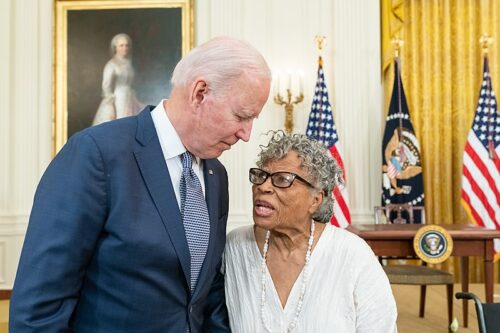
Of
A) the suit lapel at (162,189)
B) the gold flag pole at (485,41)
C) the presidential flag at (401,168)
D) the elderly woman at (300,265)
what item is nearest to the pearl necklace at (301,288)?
the elderly woman at (300,265)

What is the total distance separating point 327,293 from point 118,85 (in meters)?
5.69

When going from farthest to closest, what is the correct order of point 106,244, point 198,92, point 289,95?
1. point 289,95
2. point 198,92
3. point 106,244

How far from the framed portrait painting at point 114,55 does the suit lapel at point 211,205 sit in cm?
543

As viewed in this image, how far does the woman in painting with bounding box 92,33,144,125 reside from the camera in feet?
23.5

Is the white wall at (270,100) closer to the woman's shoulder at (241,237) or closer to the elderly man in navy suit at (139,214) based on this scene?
the woman's shoulder at (241,237)

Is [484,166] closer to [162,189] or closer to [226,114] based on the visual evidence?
[226,114]

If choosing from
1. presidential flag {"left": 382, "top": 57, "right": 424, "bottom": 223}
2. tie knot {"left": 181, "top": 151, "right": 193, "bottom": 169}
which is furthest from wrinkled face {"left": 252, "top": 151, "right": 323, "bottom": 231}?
presidential flag {"left": 382, "top": 57, "right": 424, "bottom": 223}

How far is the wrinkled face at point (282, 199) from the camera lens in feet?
7.11

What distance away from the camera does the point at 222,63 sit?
159 cm

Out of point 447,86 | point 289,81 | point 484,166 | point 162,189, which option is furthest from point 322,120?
point 162,189

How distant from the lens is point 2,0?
7.10 metres

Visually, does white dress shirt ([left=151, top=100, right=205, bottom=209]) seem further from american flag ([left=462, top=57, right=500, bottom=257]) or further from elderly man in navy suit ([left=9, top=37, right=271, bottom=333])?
american flag ([left=462, top=57, right=500, bottom=257])

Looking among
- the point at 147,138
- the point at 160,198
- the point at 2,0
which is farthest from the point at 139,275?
the point at 2,0

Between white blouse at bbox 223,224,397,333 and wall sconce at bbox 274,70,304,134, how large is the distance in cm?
463
